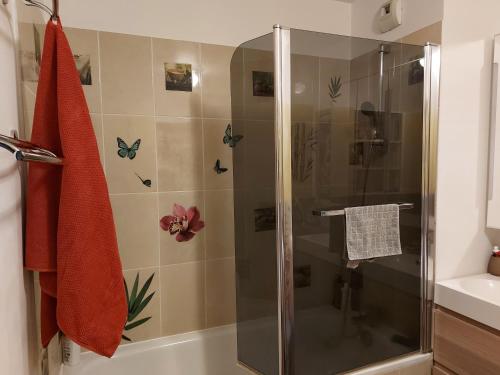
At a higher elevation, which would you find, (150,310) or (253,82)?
(253,82)

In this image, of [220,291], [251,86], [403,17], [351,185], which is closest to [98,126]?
[251,86]

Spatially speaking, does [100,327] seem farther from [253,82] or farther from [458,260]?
[458,260]

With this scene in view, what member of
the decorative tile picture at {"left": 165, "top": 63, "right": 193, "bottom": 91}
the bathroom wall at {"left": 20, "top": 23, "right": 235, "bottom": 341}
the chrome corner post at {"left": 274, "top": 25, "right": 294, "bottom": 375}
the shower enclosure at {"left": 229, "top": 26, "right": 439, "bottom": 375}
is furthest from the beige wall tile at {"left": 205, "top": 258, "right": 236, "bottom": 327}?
the decorative tile picture at {"left": 165, "top": 63, "right": 193, "bottom": 91}

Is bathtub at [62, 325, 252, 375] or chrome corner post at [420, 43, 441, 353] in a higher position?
chrome corner post at [420, 43, 441, 353]

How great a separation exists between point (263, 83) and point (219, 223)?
846mm

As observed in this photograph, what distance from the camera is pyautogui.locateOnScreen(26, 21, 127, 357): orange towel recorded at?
0.74 m

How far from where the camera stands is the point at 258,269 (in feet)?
4.81

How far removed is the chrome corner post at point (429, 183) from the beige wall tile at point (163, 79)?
1.12 m

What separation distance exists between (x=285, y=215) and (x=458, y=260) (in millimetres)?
1003

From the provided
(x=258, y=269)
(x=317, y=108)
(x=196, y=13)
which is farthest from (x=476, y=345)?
(x=196, y=13)

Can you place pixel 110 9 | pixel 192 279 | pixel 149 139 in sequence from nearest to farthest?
pixel 110 9 → pixel 149 139 → pixel 192 279

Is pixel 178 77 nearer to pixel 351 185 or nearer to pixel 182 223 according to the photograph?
pixel 182 223

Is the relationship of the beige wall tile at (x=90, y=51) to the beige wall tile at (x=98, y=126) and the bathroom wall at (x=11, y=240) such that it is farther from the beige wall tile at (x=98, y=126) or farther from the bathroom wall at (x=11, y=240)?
the bathroom wall at (x=11, y=240)

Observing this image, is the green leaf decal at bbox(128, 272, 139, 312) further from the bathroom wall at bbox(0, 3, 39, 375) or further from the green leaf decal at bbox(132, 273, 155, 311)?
the bathroom wall at bbox(0, 3, 39, 375)
